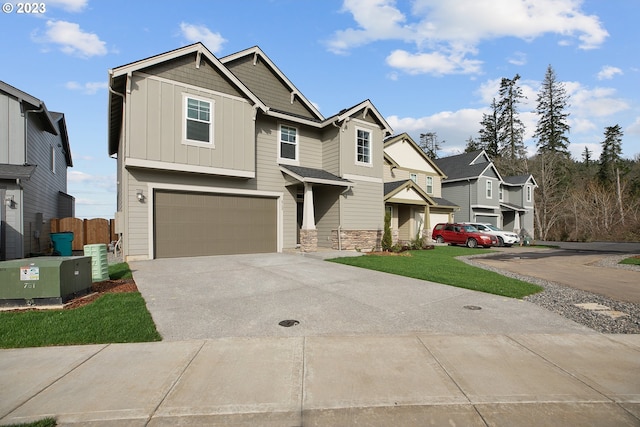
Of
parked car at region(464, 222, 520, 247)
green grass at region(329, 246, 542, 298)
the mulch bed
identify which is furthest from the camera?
parked car at region(464, 222, 520, 247)

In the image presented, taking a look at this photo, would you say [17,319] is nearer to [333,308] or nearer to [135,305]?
[135,305]

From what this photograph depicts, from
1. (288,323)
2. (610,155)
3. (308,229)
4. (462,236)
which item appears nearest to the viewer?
(288,323)

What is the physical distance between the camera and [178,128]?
1170cm

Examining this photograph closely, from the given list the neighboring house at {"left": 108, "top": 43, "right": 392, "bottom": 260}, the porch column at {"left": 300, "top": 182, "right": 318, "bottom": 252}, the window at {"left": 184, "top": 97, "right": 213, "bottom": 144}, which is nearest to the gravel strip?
the porch column at {"left": 300, "top": 182, "right": 318, "bottom": 252}

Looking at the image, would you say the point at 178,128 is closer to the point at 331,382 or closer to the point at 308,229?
the point at 308,229

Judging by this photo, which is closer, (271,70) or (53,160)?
(271,70)

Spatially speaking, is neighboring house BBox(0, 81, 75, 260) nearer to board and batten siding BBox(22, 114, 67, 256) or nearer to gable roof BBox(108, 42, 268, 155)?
board and batten siding BBox(22, 114, 67, 256)

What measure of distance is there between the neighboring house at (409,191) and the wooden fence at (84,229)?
51.2 ft

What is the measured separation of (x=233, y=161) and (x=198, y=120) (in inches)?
76.9

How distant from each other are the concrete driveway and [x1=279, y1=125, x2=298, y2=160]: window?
7.28m

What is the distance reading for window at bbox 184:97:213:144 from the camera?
12.0 m

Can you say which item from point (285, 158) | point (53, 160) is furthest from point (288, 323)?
point (53, 160)

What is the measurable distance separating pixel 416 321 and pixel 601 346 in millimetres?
2394

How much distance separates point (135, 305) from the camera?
5992 mm
